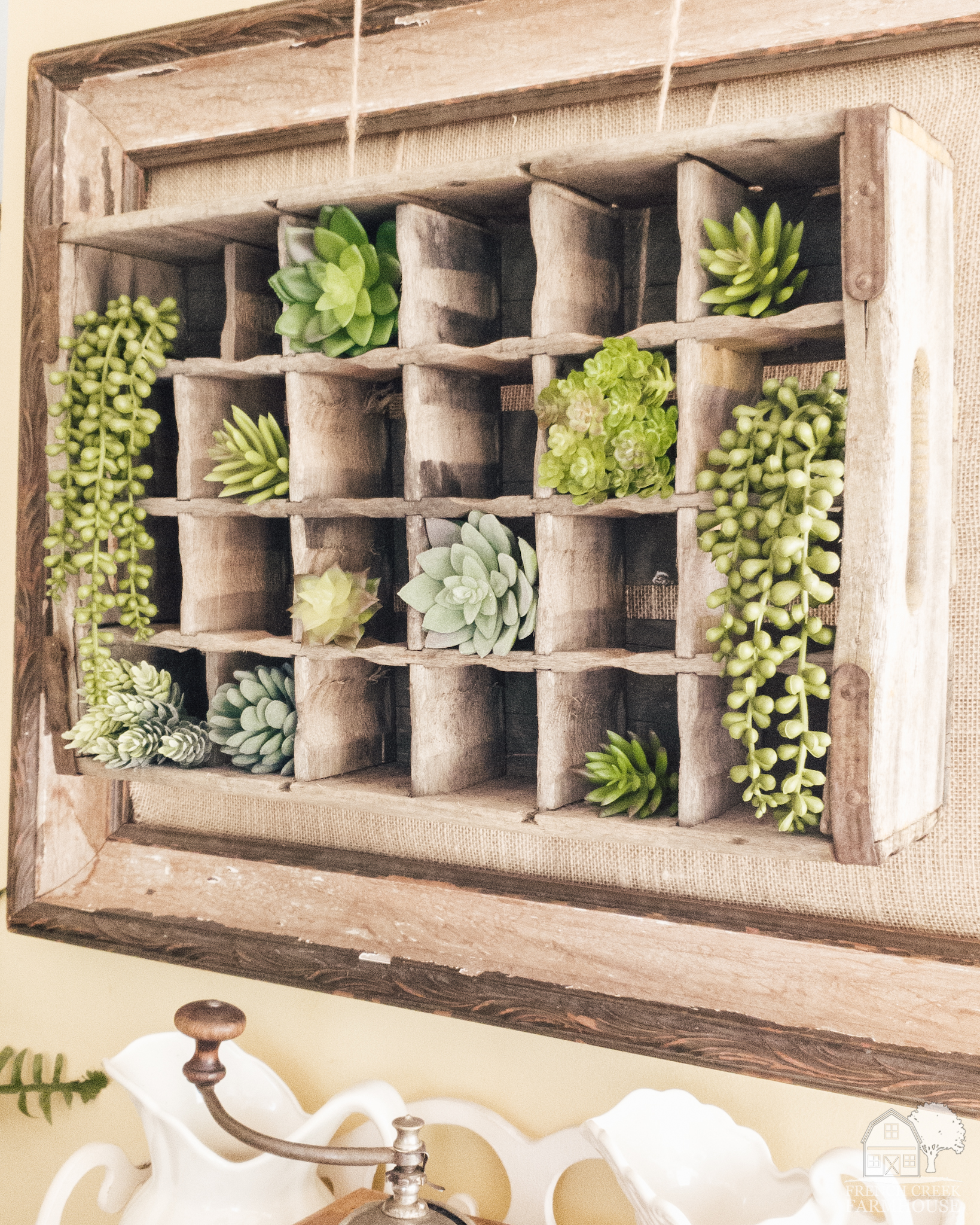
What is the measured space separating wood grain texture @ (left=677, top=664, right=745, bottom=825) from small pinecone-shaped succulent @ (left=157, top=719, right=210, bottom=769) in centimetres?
46

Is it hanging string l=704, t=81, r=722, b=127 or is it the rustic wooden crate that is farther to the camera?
hanging string l=704, t=81, r=722, b=127

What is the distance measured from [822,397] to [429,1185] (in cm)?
70

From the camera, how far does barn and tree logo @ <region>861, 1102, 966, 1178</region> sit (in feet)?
2.74

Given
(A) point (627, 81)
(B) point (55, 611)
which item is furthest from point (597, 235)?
(B) point (55, 611)

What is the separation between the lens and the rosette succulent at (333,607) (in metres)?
0.94

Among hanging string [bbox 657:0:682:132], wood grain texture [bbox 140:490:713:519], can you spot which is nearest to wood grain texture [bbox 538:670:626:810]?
wood grain texture [bbox 140:490:713:519]

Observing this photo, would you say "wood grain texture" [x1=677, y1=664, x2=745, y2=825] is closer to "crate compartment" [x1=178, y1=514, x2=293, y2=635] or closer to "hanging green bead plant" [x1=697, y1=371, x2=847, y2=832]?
"hanging green bead plant" [x1=697, y1=371, x2=847, y2=832]

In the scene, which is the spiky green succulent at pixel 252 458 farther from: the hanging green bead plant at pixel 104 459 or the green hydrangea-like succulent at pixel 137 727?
the green hydrangea-like succulent at pixel 137 727

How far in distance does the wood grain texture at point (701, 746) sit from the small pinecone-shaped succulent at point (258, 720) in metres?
0.36

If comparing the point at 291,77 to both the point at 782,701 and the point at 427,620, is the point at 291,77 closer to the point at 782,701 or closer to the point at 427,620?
the point at 427,620

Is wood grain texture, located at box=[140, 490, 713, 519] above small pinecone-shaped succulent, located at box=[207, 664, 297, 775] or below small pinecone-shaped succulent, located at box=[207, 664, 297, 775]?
above

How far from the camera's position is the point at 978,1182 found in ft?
2.81

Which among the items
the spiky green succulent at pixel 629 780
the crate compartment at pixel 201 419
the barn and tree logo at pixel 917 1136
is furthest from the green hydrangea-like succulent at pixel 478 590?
the barn and tree logo at pixel 917 1136

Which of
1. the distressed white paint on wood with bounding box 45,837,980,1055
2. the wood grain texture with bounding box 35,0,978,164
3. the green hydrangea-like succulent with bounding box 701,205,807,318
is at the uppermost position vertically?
the wood grain texture with bounding box 35,0,978,164
